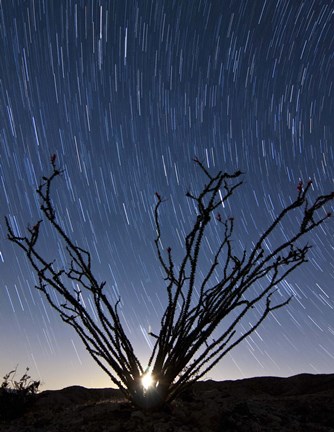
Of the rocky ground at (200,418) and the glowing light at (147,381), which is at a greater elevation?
the glowing light at (147,381)

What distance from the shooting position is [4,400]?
4.84 metres

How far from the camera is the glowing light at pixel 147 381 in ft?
11.3

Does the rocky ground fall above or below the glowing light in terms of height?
below

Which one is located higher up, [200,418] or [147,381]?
[147,381]

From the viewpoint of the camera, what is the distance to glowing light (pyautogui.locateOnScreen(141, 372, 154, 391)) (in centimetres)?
345

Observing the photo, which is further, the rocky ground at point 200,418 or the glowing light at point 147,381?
the glowing light at point 147,381

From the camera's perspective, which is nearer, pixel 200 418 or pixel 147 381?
pixel 200 418

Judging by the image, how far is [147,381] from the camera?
11.4ft

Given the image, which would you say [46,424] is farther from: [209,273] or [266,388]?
[266,388]

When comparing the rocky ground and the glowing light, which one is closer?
the rocky ground

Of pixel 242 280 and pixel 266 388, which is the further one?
pixel 266 388

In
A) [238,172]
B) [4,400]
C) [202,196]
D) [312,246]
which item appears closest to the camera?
[238,172]

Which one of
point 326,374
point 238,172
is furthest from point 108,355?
point 326,374

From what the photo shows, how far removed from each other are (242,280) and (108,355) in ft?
5.11
